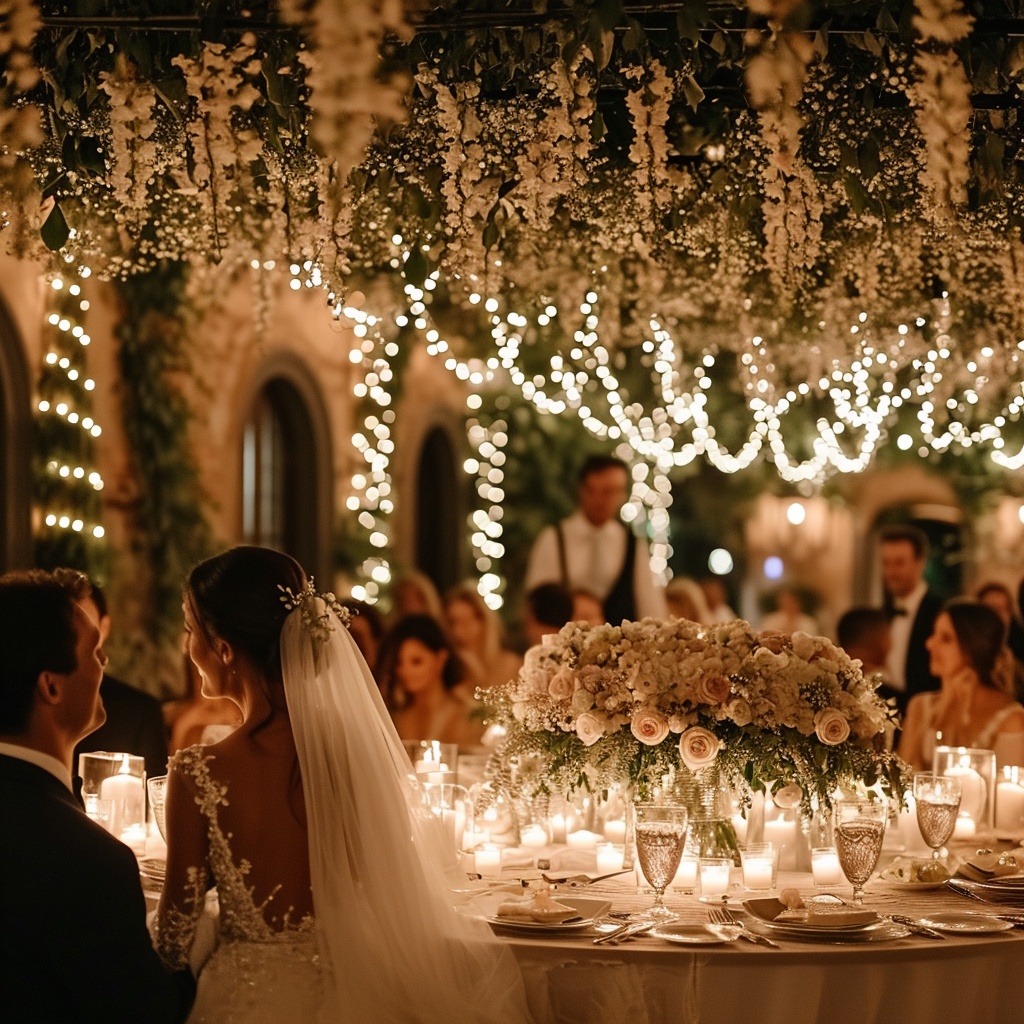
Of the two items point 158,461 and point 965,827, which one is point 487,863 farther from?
point 158,461

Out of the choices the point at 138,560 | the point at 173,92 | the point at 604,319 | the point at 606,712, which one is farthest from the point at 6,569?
the point at 606,712

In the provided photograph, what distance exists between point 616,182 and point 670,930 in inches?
96.3

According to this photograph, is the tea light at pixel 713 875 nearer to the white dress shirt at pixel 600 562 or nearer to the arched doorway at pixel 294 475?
the white dress shirt at pixel 600 562

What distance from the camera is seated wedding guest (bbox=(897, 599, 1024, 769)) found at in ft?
19.0

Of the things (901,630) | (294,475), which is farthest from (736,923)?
(294,475)

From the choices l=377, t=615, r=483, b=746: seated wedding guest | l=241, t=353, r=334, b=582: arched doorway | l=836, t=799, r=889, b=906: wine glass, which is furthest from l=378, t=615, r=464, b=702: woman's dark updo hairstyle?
l=241, t=353, r=334, b=582: arched doorway

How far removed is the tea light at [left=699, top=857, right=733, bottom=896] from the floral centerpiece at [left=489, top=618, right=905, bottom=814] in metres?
0.22

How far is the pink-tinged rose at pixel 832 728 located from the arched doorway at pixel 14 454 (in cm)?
424

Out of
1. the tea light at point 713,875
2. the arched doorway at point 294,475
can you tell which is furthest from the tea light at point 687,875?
the arched doorway at point 294,475

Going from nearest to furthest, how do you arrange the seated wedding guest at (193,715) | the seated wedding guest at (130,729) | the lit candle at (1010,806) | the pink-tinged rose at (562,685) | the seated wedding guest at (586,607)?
the pink-tinged rose at (562,685)
the lit candle at (1010,806)
the seated wedding guest at (130,729)
the seated wedding guest at (193,715)
the seated wedding guest at (586,607)

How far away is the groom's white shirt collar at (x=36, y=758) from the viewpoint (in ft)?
9.29

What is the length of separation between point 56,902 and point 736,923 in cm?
145

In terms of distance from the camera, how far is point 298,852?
3.20 meters

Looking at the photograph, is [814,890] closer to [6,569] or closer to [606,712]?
[606,712]
